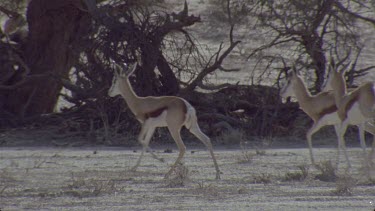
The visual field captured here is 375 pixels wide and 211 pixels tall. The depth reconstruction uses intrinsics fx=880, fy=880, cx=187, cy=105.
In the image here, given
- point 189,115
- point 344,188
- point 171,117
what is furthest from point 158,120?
point 344,188

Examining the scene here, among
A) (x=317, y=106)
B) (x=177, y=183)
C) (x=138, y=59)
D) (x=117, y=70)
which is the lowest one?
(x=177, y=183)

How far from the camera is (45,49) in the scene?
20953 mm

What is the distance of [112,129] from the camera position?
758 inches

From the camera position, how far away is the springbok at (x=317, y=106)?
1552 cm

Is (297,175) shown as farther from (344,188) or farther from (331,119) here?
(331,119)

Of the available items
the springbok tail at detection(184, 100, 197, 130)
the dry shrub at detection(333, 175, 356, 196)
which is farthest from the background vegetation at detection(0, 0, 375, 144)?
the dry shrub at detection(333, 175, 356, 196)

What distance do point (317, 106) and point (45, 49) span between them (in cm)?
772

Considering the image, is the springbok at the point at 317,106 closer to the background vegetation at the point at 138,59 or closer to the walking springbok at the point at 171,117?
the walking springbok at the point at 171,117

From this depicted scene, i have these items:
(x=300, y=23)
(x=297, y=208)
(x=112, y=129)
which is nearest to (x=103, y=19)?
(x=112, y=129)

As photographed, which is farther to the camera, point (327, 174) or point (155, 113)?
point (155, 113)

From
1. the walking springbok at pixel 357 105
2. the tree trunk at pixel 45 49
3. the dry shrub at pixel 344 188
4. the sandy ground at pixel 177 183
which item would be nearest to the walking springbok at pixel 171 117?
the sandy ground at pixel 177 183

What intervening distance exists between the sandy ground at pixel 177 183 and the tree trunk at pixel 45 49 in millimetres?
4201

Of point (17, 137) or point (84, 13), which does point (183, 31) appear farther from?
point (17, 137)

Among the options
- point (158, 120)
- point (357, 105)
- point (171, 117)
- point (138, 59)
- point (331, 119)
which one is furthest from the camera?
point (138, 59)
